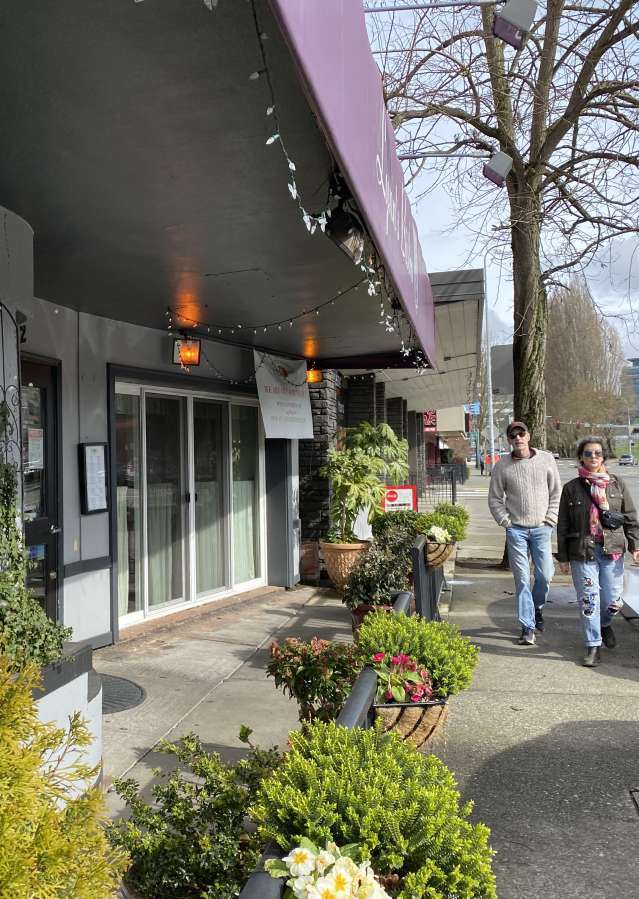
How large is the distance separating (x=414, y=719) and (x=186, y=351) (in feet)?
15.0

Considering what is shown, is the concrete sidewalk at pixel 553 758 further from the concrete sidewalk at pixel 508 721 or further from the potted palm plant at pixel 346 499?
the potted palm plant at pixel 346 499

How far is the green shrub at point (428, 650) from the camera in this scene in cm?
330

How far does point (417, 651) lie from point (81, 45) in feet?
8.59

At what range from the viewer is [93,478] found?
5.97m

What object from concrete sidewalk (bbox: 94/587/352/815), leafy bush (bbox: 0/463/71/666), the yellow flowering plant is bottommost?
concrete sidewalk (bbox: 94/587/352/815)

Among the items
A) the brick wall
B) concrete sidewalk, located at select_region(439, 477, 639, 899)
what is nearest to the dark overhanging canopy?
concrete sidewalk, located at select_region(439, 477, 639, 899)

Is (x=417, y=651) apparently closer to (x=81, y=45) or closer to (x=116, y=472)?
(x=81, y=45)

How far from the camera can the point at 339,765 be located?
78.9 inches

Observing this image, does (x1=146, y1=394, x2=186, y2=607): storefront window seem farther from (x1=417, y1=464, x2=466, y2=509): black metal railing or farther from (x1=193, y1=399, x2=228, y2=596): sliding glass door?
(x1=417, y1=464, x2=466, y2=509): black metal railing

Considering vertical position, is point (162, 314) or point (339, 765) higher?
point (162, 314)

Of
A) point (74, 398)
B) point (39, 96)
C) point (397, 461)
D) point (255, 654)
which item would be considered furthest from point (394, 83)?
point (39, 96)

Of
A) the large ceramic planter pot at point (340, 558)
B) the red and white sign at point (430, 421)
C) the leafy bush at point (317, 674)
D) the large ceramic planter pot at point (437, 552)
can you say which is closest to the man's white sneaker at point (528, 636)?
the large ceramic planter pot at point (437, 552)

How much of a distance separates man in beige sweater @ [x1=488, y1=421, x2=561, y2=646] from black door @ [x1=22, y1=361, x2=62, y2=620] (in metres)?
3.43

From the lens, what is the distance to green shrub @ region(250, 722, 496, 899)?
1.72 m
